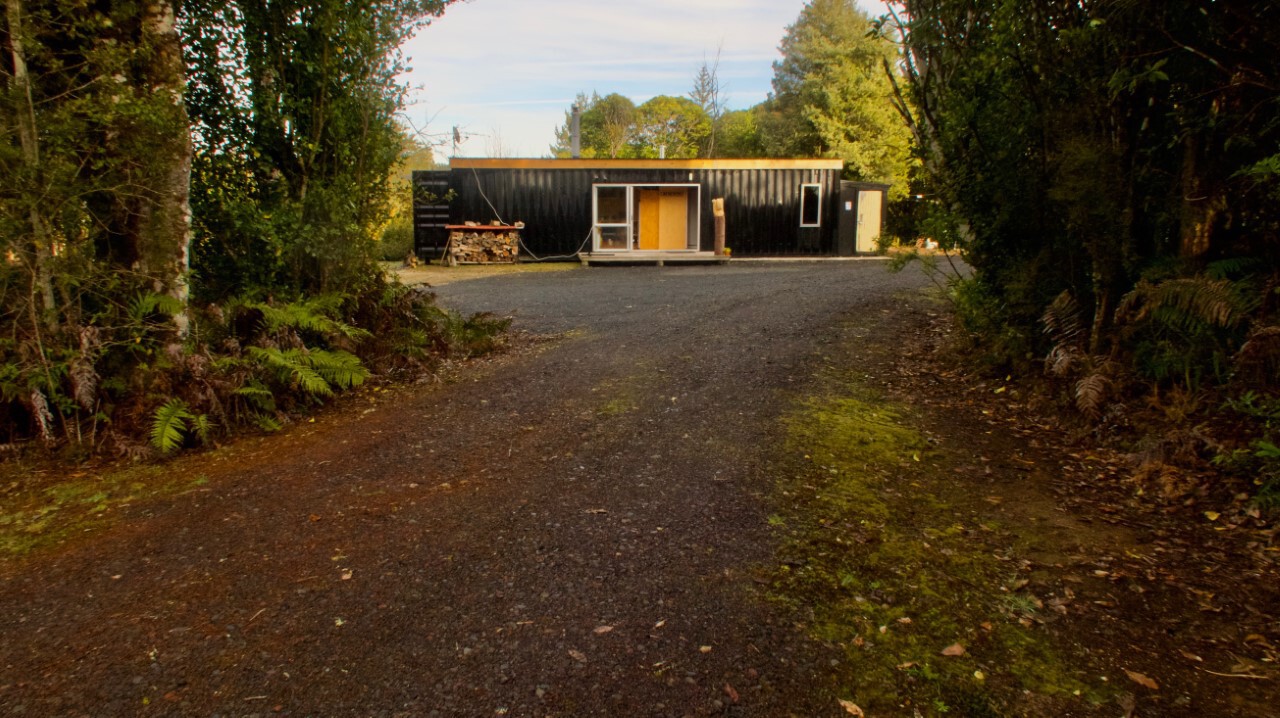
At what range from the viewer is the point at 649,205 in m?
22.8

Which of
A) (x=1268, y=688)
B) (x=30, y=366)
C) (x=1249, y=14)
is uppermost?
(x=1249, y=14)

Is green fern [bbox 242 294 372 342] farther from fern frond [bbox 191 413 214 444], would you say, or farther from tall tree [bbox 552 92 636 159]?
tall tree [bbox 552 92 636 159]

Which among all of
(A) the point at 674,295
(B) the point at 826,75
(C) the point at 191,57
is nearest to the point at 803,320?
(A) the point at 674,295

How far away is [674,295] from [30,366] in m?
8.61

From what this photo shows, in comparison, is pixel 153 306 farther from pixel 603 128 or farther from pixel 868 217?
pixel 603 128

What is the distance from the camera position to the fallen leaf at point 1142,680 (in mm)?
2537

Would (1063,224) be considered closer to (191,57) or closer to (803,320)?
(803,320)

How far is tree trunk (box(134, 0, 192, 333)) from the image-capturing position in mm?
5020

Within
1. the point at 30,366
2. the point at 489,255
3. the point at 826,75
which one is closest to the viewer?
the point at 30,366

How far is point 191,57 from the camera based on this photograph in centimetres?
569

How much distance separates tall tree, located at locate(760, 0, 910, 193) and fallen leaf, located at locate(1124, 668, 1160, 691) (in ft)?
89.7

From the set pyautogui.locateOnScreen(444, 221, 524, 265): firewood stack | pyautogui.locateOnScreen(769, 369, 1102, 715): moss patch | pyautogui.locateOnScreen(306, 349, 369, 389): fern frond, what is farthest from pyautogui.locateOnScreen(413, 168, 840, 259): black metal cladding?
pyautogui.locateOnScreen(769, 369, 1102, 715): moss patch

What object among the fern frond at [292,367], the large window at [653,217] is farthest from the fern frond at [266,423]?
the large window at [653,217]

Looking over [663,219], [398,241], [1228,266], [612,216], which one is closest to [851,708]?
[1228,266]
